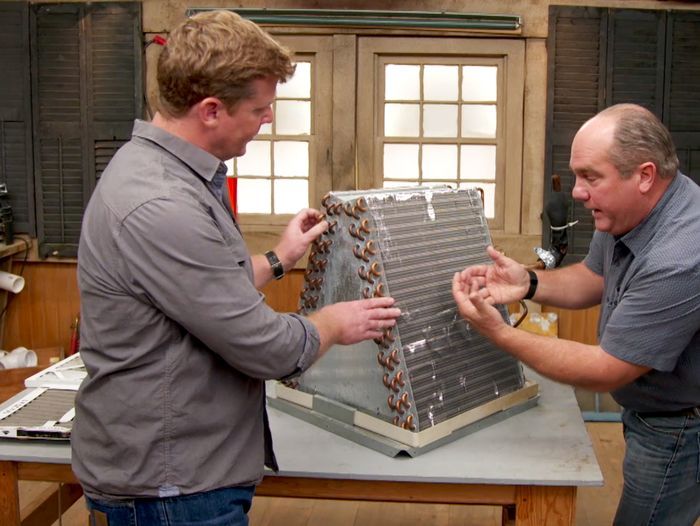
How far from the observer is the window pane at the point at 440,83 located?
14.6ft

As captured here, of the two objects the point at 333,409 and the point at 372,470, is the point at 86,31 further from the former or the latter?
the point at 372,470

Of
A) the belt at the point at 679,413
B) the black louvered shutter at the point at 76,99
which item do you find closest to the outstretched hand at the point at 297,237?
the belt at the point at 679,413

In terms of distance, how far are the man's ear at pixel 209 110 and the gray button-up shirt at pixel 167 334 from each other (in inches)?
2.2

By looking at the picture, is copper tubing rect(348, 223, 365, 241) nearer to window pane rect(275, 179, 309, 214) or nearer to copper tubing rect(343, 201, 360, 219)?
copper tubing rect(343, 201, 360, 219)

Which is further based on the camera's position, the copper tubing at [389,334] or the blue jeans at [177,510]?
the copper tubing at [389,334]

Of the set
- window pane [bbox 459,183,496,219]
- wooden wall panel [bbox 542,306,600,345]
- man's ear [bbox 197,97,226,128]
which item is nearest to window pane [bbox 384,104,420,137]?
window pane [bbox 459,183,496,219]

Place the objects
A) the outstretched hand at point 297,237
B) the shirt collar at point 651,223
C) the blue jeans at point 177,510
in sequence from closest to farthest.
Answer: the blue jeans at point 177,510
the shirt collar at point 651,223
the outstretched hand at point 297,237

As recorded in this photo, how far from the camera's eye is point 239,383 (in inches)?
64.6

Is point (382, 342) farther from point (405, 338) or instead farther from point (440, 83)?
point (440, 83)

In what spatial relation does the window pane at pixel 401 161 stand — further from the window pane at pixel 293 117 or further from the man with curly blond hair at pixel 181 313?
the man with curly blond hair at pixel 181 313

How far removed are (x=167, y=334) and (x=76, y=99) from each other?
3.37m

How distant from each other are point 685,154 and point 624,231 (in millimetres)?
2641

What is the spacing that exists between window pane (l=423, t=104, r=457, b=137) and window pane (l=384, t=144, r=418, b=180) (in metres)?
0.13

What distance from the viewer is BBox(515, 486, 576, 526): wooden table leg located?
6.14ft
